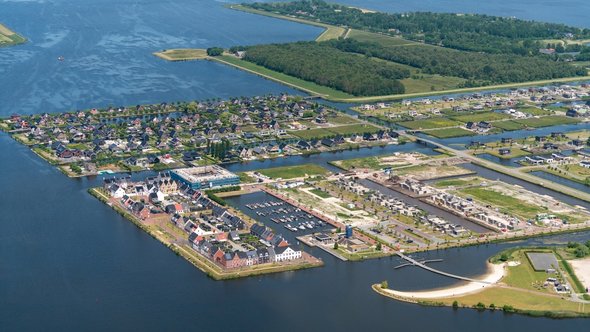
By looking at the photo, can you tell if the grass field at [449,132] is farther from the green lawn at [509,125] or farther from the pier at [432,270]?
the pier at [432,270]

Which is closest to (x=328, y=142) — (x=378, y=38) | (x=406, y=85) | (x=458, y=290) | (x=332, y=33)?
(x=406, y=85)

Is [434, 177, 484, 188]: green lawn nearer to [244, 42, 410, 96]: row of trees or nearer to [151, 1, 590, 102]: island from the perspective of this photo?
[151, 1, 590, 102]: island

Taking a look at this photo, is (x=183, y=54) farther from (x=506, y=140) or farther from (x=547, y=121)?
(x=506, y=140)

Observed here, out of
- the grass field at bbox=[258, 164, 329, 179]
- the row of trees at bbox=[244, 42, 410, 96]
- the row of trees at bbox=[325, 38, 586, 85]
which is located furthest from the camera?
the row of trees at bbox=[325, 38, 586, 85]

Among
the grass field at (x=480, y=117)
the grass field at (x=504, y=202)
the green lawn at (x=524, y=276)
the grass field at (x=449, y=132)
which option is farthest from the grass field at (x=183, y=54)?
the green lawn at (x=524, y=276)

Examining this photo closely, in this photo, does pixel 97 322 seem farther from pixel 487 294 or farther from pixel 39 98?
pixel 39 98

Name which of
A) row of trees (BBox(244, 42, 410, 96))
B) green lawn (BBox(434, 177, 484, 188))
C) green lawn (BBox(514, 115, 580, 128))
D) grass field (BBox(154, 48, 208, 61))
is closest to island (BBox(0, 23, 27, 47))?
grass field (BBox(154, 48, 208, 61))

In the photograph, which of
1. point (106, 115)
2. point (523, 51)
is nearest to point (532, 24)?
point (523, 51)
